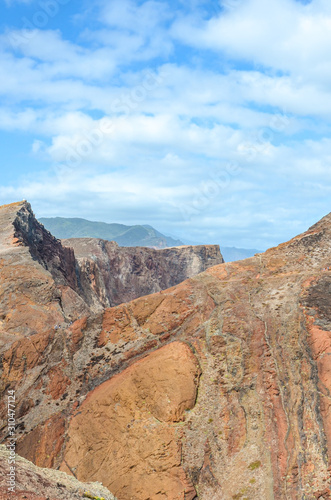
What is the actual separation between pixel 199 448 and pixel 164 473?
1573 mm

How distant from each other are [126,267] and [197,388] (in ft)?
233

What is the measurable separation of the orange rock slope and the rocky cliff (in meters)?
37.4

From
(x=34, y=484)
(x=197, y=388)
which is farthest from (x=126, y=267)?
(x=34, y=484)

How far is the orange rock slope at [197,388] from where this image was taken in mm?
14242

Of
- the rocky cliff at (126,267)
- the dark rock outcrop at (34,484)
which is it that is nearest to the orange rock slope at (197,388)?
the dark rock outcrop at (34,484)

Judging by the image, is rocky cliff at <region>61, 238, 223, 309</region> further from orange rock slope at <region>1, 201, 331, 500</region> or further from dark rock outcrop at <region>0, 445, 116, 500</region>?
dark rock outcrop at <region>0, 445, 116, 500</region>

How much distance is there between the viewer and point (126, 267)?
8700cm

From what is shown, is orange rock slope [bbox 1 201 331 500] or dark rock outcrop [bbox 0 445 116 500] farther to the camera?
orange rock slope [bbox 1 201 331 500]

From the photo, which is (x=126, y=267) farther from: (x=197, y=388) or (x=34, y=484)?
(x=34, y=484)

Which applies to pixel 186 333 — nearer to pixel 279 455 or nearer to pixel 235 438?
pixel 235 438

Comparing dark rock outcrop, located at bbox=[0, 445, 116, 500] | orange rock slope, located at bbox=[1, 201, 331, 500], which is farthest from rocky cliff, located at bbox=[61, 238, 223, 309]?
dark rock outcrop, located at bbox=[0, 445, 116, 500]

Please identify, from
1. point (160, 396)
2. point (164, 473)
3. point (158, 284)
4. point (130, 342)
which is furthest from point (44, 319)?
point (158, 284)

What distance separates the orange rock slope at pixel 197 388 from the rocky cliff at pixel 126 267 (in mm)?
37448

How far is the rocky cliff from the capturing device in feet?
220
